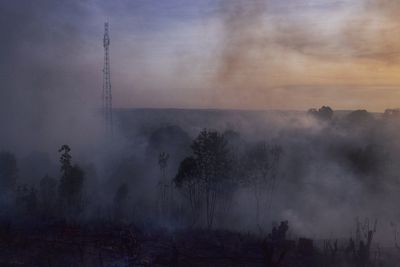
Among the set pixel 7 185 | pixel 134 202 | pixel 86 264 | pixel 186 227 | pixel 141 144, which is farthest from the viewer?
pixel 141 144

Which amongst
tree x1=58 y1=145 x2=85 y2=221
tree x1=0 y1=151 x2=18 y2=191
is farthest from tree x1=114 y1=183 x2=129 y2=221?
tree x1=0 y1=151 x2=18 y2=191

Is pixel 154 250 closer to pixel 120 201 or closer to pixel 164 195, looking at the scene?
pixel 120 201

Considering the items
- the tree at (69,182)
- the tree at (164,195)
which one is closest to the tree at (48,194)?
the tree at (69,182)

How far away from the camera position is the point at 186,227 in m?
47.5

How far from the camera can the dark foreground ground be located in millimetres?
35031

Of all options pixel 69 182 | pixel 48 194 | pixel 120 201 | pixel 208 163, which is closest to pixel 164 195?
pixel 120 201

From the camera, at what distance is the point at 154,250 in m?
38.2

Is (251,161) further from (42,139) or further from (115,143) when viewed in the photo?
(42,139)

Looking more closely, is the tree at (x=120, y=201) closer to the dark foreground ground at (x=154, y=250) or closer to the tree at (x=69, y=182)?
the tree at (x=69, y=182)

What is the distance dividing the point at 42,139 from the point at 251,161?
62.7 metres

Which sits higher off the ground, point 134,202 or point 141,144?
point 141,144

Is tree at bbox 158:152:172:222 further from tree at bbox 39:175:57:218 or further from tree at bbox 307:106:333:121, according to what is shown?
tree at bbox 307:106:333:121

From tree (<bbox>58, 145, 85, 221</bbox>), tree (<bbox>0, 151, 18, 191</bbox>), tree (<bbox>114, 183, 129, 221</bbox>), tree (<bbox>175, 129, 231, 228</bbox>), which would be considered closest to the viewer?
tree (<bbox>175, 129, 231, 228</bbox>)

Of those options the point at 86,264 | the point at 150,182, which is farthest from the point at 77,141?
the point at 86,264
